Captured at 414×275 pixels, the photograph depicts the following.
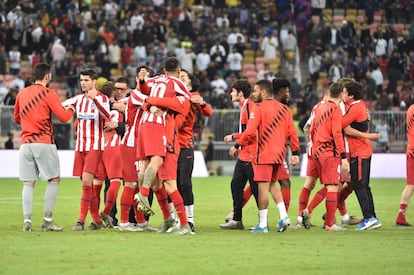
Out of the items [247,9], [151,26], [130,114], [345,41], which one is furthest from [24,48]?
[130,114]

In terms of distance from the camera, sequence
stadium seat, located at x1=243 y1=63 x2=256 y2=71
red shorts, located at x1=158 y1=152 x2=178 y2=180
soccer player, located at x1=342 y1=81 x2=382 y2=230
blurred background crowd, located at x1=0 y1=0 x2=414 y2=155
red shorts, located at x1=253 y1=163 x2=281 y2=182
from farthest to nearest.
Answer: stadium seat, located at x1=243 y1=63 x2=256 y2=71
blurred background crowd, located at x1=0 y1=0 x2=414 y2=155
soccer player, located at x1=342 y1=81 x2=382 y2=230
red shorts, located at x1=253 y1=163 x2=281 y2=182
red shorts, located at x1=158 y1=152 x2=178 y2=180

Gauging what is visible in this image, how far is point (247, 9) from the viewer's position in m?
43.2

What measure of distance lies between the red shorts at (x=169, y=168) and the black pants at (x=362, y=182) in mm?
3207

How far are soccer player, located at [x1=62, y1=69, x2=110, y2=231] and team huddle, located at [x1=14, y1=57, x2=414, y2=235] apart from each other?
0.6 inches

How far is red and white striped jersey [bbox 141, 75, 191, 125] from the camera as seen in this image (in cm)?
1474

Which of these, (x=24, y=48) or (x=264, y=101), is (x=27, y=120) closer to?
(x=264, y=101)

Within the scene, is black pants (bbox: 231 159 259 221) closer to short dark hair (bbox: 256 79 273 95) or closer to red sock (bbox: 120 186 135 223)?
short dark hair (bbox: 256 79 273 95)

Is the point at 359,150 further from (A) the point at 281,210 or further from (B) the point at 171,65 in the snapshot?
(B) the point at 171,65

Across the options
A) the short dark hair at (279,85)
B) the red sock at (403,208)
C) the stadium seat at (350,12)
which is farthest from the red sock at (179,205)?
the stadium seat at (350,12)

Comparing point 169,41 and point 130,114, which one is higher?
point 169,41

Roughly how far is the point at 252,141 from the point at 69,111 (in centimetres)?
279

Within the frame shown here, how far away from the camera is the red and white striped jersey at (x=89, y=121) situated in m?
15.7

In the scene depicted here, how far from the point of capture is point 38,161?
15078 mm

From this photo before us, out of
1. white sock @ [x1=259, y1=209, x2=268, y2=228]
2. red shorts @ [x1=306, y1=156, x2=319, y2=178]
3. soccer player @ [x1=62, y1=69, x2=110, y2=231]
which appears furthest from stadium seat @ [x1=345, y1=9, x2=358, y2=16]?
white sock @ [x1=259, y1=209, x2=268, y2=228]
